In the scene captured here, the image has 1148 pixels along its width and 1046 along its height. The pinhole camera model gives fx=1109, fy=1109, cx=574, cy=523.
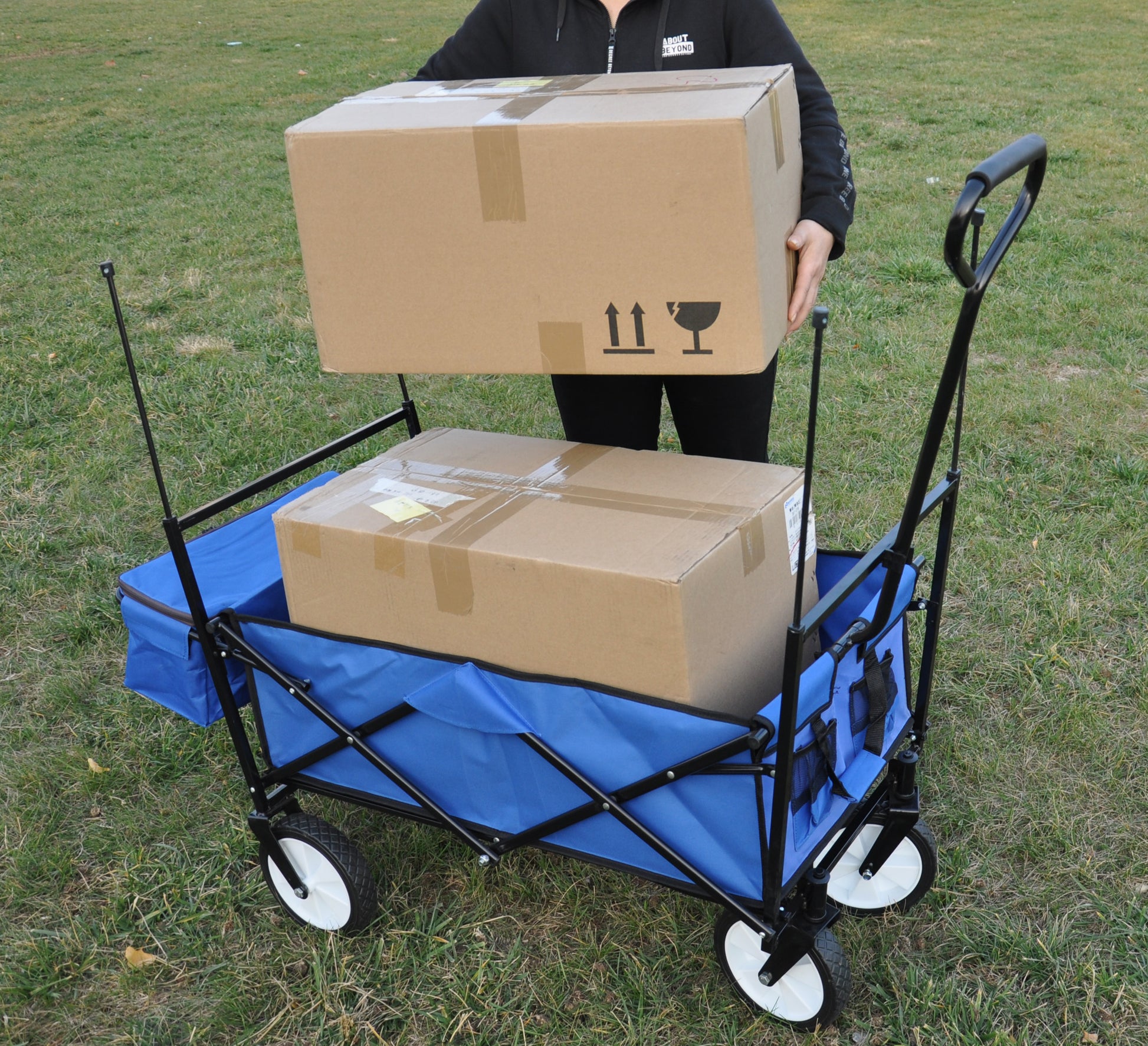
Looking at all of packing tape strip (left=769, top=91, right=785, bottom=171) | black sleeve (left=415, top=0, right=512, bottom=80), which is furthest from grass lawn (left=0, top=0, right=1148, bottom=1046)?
black sleeve (left=415, top=0, right=512, bottom=80)

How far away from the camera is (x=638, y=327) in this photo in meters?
1.56

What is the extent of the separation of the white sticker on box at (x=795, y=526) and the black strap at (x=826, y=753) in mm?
268

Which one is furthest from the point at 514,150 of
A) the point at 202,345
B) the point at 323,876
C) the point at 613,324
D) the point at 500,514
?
the point at 202,345

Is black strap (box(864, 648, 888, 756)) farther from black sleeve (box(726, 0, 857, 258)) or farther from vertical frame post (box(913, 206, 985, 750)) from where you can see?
black sleeve (box(726, 0, 857, 258))

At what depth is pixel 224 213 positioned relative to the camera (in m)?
6.49

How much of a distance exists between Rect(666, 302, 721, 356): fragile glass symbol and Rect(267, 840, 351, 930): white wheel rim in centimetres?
110

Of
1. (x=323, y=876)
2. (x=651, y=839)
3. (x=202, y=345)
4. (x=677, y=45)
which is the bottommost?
(x=323, y=876)

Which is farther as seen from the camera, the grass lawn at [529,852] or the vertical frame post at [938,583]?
the grass lawn at [529,852]

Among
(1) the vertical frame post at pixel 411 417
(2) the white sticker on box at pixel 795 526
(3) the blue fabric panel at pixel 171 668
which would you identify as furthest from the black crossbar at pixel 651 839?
(1) the vertical frame post at pixel 411 417

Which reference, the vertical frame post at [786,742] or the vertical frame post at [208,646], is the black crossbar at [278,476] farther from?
the vertical frame post at [786,742]

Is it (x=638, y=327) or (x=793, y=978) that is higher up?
(x=638, y=327)

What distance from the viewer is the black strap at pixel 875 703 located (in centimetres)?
169

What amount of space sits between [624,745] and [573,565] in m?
0.28

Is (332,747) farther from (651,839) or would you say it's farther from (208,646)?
(651,839)
